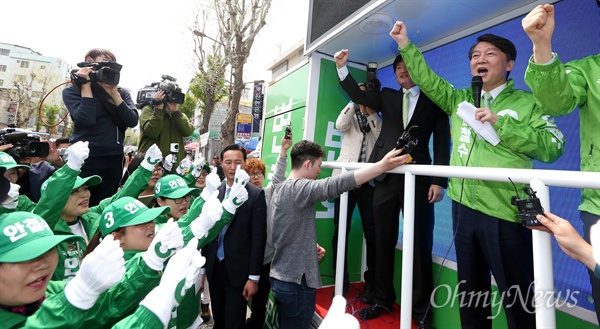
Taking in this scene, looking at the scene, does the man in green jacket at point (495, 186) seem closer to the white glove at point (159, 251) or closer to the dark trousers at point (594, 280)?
the dark trousers at point (594, 280)

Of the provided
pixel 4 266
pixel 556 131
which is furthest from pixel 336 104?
pixel 4 266

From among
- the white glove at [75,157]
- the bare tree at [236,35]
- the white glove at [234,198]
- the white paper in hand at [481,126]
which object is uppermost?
the bare tree at [236,35]

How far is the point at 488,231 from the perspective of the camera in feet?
5.64

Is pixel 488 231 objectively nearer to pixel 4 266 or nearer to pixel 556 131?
pixel 556 131

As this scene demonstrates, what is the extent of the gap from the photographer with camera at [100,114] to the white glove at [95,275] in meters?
2.11

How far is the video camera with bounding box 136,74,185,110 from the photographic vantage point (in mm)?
3717

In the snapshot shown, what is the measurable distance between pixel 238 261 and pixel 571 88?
2359mm

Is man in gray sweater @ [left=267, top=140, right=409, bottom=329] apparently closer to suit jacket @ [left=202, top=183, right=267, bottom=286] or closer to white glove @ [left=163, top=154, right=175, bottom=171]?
suit jacket @ [left=202, top=183, right=267, bottom=286]

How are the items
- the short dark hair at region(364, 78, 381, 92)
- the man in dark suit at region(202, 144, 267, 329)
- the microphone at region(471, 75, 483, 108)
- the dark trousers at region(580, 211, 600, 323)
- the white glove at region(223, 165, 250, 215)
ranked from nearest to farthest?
the dark trousers at region(580, 211, 600, 323) → the microphone at region(471, 75, 483, 108) → the white glove at region(223, 165, 250, 215) → the man in dark suit at region(202, 144, 267, 329) → the short dark hair at region(364, 78, 381, 92)

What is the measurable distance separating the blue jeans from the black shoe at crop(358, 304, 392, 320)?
1.42 feet

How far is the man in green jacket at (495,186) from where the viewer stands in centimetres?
164

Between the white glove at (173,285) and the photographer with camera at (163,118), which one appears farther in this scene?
the photographer with camera at (163,118)

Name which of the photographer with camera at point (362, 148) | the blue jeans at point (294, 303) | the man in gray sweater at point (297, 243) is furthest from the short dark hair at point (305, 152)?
the blue jeans at point (294, 303)

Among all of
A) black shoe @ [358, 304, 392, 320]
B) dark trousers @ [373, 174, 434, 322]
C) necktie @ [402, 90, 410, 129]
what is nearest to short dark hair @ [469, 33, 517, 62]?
necktie @ [402, 90, 410, 129]
